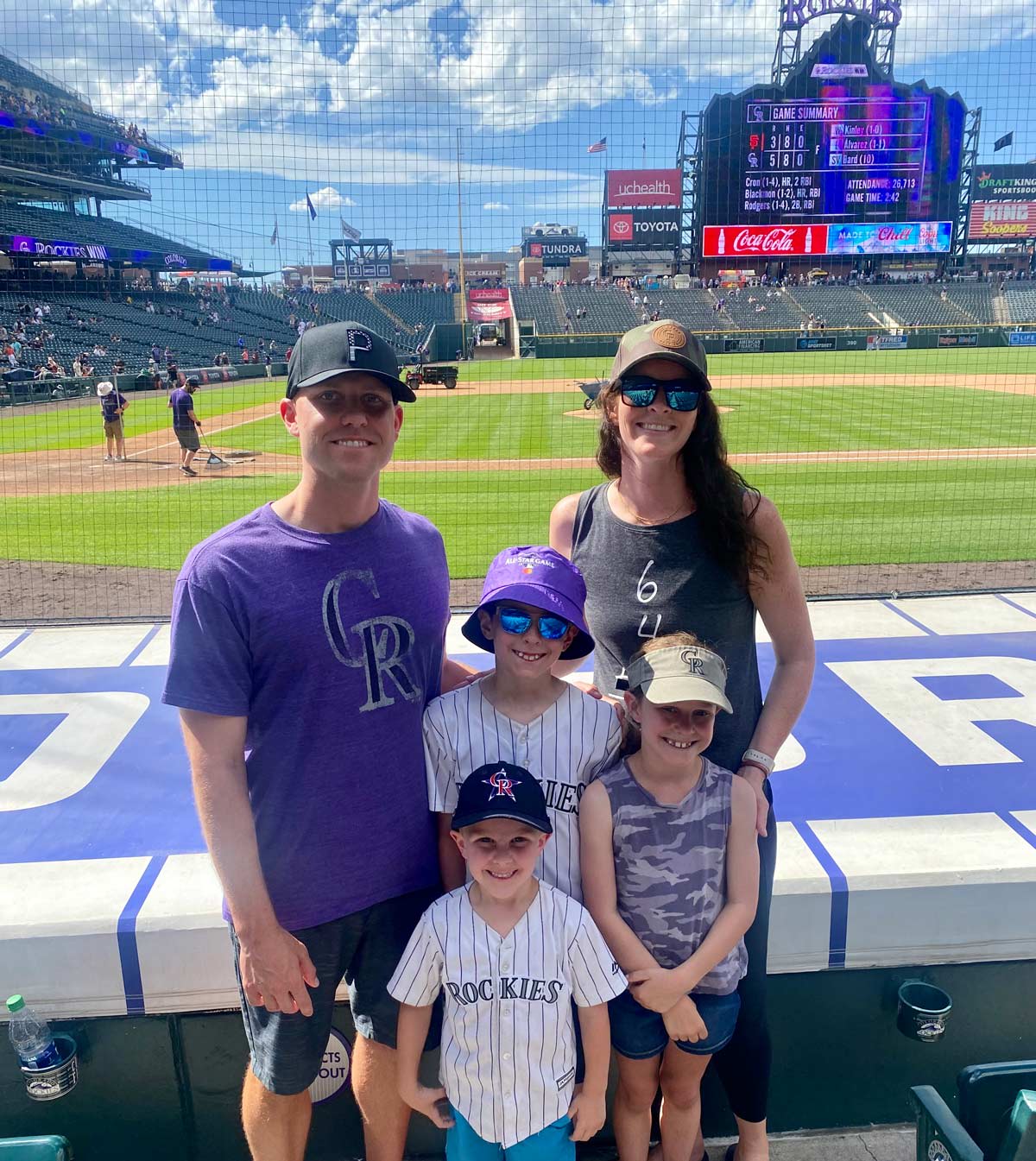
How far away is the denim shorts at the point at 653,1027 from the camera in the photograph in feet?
7.25

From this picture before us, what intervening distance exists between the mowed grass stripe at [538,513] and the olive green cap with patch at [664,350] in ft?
19.5

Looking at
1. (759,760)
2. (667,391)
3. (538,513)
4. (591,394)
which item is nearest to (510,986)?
(759,760)

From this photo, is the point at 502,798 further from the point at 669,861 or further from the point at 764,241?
the point at 764,241

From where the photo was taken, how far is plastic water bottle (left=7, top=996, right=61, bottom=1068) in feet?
8.32

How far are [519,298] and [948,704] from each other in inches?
1840

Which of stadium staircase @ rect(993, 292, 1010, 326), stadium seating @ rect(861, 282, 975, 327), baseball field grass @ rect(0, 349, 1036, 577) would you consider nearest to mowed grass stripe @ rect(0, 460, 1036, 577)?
baseball field grass @ rect(0, 349, 1036, 577)

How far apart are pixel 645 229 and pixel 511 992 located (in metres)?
63.6

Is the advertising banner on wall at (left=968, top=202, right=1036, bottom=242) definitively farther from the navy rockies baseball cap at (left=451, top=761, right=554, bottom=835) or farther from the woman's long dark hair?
the navy rockies baseball cap at (left=451, top=761, right=554, bottom=835)

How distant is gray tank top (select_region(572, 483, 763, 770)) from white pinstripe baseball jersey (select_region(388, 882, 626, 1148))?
65 cm

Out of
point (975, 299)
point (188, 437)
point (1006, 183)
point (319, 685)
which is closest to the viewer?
point (319, 685)

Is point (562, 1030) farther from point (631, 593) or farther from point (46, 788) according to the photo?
point (46, 788)

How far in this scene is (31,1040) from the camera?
256 centimetres

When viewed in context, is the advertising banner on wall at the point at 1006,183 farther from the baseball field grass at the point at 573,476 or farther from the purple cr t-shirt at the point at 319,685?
the purple cr t-shirt at the point at 319,685

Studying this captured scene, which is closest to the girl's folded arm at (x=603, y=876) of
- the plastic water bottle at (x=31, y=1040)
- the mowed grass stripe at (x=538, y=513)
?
the plastic water bottle at (x=31, y=1040)
